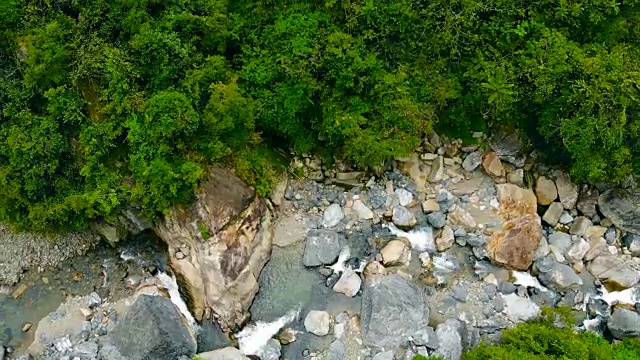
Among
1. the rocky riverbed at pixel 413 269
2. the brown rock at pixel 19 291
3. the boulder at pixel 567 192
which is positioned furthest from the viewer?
the boulder at pixel 567 192

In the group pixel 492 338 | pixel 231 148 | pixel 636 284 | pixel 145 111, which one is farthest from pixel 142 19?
pixel 636 284

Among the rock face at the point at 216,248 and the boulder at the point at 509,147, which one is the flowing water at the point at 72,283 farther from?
the boulder at the point at 509,147

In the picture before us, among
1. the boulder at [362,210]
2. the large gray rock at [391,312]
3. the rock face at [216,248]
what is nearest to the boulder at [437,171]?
the boulder at [362,210]

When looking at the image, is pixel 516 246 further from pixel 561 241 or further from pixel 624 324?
pixel 624 324

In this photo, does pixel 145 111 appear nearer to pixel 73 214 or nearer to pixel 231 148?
pixel 231 148

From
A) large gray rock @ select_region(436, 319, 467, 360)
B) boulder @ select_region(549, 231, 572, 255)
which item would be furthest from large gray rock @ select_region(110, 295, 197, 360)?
boulder @ select_region(549, 231, 572, 255)

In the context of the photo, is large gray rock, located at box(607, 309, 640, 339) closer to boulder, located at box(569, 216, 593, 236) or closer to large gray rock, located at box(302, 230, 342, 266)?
boulder, located at box(569, 216, 593, 236)

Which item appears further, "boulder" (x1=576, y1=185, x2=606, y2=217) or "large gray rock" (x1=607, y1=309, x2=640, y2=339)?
"boulder" (x1=576, y1=185, x2=606, y2=217)
